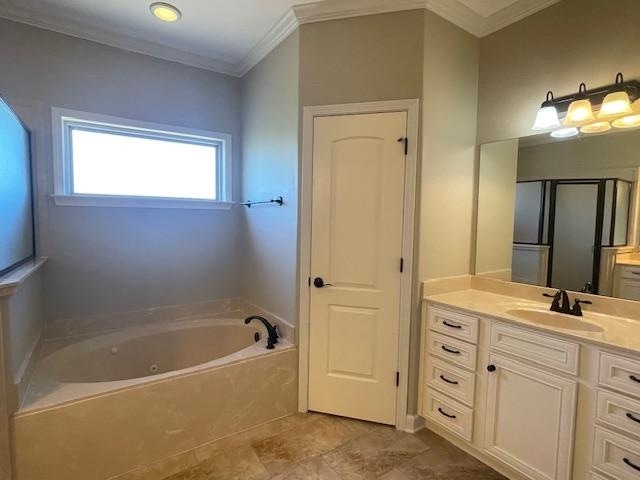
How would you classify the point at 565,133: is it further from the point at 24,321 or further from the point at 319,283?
the point at 24,321

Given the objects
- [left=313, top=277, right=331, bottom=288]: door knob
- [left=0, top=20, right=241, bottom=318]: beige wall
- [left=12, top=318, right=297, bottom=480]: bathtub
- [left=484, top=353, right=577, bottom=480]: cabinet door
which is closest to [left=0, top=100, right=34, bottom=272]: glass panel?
[left=0, top=20, right=241, bottom=318]: beige wall

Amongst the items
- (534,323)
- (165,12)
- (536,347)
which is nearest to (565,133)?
(534,323)

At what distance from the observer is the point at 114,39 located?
240 cm

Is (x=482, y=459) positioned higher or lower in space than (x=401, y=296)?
lower

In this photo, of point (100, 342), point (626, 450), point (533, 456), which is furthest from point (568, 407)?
point (100, 342)

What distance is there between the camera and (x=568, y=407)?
1448 millimetres

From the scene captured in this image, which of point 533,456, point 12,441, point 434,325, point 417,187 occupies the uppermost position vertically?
point 417,187

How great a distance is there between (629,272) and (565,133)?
0.86m

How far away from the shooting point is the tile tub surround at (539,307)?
142 centimetres

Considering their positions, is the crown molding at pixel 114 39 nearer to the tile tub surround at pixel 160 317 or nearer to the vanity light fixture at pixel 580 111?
the tile tub surround at pixel 160 317

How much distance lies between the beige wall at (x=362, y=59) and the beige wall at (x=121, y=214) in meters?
1.15

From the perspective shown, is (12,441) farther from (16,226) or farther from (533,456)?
(533,456)

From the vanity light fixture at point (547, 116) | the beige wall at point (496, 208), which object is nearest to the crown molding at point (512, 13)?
the vanity light fixture at point (547, 116)

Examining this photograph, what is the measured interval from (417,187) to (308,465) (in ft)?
5.79
